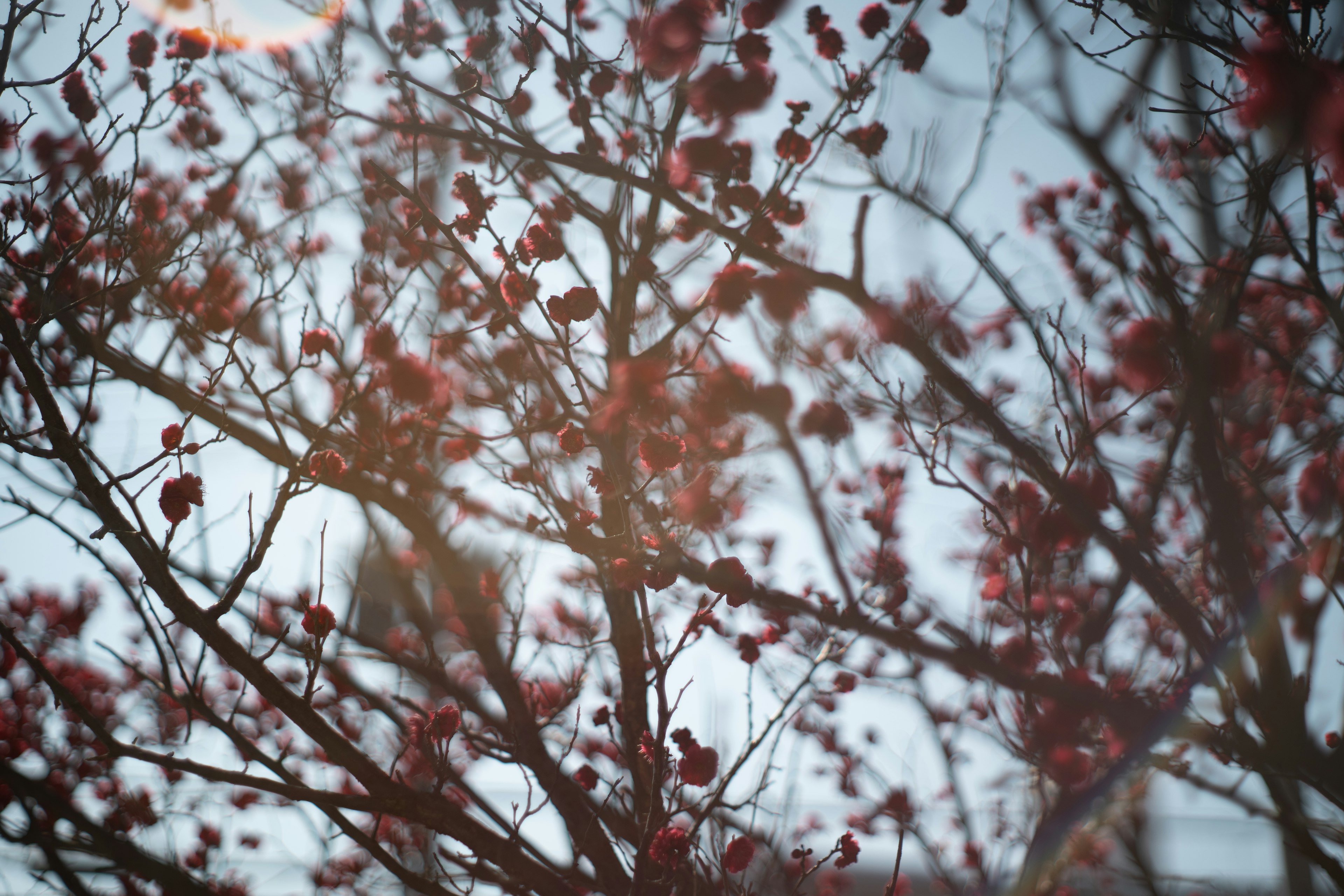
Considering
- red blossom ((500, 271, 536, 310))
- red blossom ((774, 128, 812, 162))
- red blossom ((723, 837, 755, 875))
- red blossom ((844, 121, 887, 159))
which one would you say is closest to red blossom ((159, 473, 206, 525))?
red blossom ((500, 271, 536, 310))

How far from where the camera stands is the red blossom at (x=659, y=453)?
2.68m

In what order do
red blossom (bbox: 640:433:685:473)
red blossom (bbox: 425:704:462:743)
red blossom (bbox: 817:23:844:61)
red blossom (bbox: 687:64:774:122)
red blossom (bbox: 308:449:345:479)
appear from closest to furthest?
red blossom (bbox: 425:704:462:743) → red blossom (bbox: 640:433:685:473) → red blossom (bbox: 687:64:774:122) → red blossom (bbox: 308:449:345:479) → red blossom (bbox: 817:23:844:61)

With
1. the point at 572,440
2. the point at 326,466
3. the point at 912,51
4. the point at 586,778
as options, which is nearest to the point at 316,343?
the point at 326,466

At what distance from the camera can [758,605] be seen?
361 centimetres

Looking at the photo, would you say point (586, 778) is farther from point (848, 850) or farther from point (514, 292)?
point (514, 292)

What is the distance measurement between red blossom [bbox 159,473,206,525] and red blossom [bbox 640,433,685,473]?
163 centimetres

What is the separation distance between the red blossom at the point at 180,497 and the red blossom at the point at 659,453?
163cm

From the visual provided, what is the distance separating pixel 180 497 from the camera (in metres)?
2.64

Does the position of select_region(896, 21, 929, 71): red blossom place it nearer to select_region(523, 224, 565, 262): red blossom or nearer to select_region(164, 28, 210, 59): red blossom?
select_region(523, 224, 565, 262): red blossom

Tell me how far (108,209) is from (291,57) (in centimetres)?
191

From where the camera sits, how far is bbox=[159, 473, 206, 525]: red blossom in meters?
2.63

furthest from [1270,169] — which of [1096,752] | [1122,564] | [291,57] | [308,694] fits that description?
[291,57]

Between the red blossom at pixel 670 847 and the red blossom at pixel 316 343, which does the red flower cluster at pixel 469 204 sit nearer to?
the red blossom at pixel 316 343

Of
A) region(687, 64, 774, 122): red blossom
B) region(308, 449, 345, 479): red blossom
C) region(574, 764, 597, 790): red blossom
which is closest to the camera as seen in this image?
region(687, 64, 774, 122): red blossom
